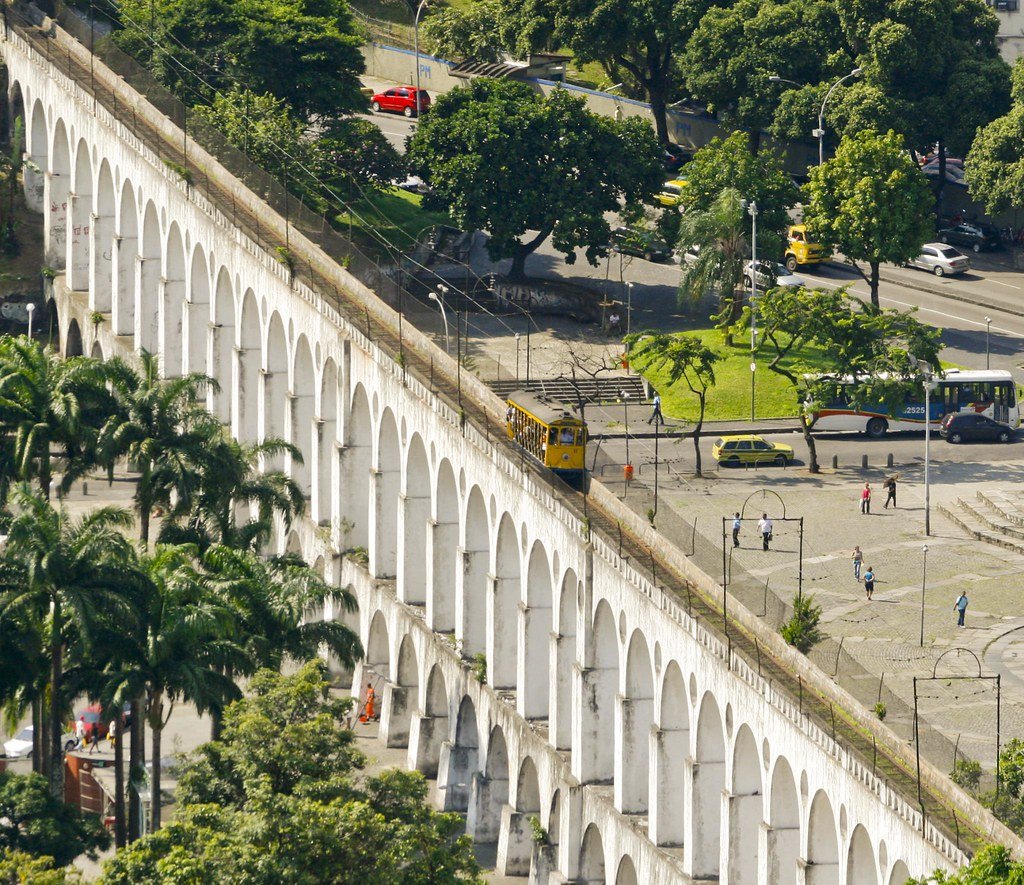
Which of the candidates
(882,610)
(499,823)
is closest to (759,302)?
(882,610)

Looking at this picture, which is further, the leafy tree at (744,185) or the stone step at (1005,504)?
the leafy tree at (744,185)

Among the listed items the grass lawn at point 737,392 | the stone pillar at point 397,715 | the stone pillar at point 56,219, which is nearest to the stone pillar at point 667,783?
the stone pillar at point 397,715

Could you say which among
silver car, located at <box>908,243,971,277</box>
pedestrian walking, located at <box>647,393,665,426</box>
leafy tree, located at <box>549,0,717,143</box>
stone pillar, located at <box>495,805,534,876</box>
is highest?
leafy tree, located at <box>549,0,717,143</box>

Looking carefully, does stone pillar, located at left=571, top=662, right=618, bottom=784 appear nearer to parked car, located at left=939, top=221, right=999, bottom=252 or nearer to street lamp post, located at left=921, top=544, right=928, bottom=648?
street lamp post, located at left=921, top=544, right=928, bottom=648

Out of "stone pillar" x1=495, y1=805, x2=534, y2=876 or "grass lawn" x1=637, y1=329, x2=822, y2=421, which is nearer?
"stone pillar" x1=495, y1=805, x2=534, y2=876

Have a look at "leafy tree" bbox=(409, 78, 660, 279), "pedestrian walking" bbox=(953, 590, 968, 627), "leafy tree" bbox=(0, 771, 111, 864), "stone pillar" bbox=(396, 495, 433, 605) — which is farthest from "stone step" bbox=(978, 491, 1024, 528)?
"leafy tree" bbox=(0, 771, 111, 864)

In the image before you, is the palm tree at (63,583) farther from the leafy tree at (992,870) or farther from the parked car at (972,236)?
the parked car at (972,236)

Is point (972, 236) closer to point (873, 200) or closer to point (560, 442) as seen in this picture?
point (873, 200)
